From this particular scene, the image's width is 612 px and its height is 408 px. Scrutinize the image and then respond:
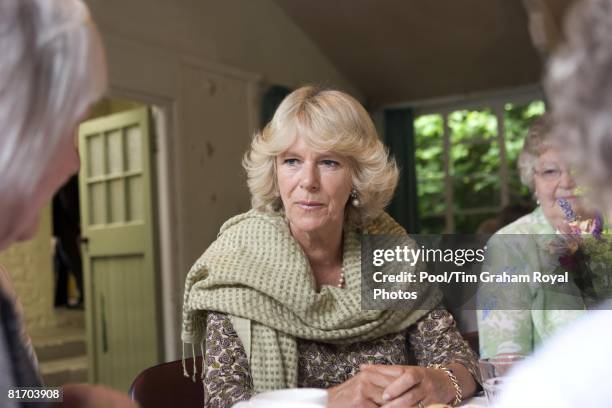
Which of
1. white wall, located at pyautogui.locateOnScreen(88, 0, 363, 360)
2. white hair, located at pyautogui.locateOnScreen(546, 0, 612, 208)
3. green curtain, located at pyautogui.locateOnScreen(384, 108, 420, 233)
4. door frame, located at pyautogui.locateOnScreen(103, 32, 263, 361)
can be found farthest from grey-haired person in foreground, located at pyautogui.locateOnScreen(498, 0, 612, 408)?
green curtain, located at pyautogui.locateOnScreen(384, 108, 420, 233)

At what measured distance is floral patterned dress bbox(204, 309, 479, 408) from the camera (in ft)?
4.50

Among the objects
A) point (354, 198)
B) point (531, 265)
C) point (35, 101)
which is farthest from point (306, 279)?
point (35, 101)

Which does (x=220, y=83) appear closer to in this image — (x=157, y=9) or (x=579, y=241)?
(x=157, y=9)

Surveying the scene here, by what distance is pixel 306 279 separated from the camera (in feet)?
4.89

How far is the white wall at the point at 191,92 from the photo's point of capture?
377 centimetres

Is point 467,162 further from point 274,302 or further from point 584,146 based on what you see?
point 584,146

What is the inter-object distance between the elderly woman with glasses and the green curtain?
4.74 meters

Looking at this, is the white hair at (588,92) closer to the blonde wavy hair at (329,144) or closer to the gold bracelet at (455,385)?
the gold bracelet at (455,385)

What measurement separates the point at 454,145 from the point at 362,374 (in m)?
5.03

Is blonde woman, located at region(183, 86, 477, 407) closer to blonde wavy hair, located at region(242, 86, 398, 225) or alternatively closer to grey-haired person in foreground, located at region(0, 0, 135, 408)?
blonde wavy hair, located at region(242, 86, 398, 225)

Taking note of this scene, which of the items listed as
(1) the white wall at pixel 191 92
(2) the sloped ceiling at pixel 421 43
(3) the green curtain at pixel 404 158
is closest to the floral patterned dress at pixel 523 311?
(1) the white wall at pixel 191 92

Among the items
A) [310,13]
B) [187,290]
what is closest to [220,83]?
[310,13]

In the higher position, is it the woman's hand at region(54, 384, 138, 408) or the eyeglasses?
the eyeglasses

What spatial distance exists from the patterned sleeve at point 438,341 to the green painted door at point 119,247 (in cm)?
250
